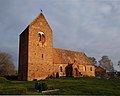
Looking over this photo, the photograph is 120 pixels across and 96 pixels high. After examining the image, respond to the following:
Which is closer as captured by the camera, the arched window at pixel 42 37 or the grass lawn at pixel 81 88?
the grass lawn at pixel 81 88

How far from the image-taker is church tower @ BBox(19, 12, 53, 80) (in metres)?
43.8

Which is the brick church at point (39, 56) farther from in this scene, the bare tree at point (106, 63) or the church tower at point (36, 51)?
the bare tree at point (106, 63)

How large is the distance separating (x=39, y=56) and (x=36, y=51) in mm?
1407

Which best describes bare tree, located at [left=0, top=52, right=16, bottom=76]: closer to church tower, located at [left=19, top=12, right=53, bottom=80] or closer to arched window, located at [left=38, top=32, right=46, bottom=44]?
church tower, located at [left=19, top=12, right=53, bottom=80]

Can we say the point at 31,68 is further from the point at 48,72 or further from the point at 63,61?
the point at 63,61

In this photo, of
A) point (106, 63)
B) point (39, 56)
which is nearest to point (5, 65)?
point (39, 56)

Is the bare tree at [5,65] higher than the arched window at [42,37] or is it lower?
lower

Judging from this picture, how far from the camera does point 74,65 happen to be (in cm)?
5325

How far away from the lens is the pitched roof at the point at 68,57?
171 ft

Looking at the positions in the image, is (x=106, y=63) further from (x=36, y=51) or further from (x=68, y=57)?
(x=36, y=51)

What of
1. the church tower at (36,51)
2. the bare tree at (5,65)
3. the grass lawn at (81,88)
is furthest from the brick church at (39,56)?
the bare tree at (5,65)

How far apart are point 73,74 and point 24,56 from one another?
48.0 ft

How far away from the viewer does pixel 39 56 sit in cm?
4550

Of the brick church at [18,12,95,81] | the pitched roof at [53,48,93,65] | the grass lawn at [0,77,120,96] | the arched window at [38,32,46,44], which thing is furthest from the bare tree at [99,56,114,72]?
the grass lawn at [0,77,120,96]
